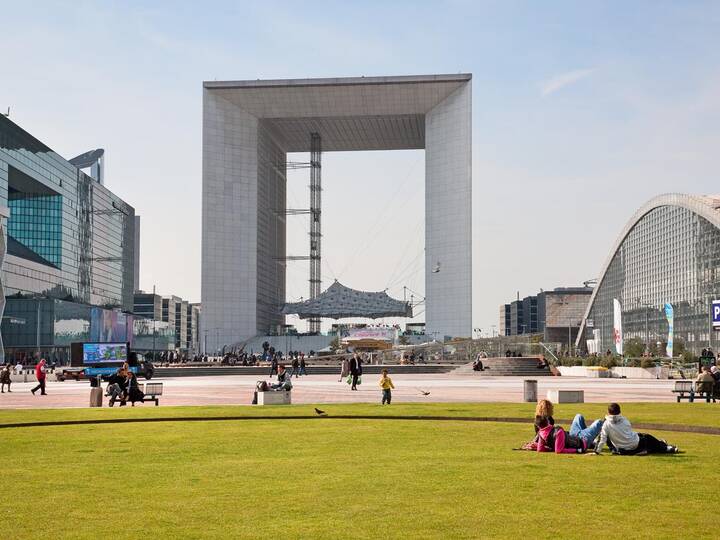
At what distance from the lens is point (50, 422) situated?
24.9 m

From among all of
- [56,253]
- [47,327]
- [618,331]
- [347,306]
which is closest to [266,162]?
[347,306]

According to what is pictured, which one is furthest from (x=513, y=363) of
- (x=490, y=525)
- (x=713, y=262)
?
(x=490, y=525)

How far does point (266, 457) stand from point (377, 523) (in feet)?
21.0

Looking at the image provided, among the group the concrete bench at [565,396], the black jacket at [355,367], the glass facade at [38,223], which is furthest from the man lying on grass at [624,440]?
the glass facade at [38,223]

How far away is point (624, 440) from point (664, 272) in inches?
4610

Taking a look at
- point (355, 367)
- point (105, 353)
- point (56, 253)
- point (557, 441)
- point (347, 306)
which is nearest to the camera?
point (557, 441)

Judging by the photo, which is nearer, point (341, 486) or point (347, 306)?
point (341, 486)

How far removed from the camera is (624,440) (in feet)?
54.3

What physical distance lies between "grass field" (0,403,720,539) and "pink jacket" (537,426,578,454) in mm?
519

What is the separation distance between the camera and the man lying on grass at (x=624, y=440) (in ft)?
54.4

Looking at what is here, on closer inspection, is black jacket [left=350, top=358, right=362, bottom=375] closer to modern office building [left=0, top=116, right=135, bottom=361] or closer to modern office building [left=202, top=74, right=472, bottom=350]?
modern office building [left=0, top=116, right=135, bottom=361]

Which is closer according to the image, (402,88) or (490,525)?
(490,525)

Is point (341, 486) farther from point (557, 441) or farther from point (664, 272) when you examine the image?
point (664, 272)

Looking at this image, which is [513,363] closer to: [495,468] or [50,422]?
[50,422]
